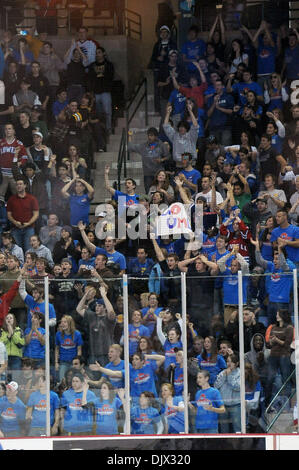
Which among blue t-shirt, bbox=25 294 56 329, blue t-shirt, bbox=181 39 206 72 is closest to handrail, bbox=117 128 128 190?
blue t-shirt, bbox=181 39 206 72

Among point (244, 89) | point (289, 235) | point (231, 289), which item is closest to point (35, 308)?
point (231, 289)

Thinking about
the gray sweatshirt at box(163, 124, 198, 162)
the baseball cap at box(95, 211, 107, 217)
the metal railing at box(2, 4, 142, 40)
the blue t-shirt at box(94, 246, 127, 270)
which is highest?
the metal railing at box(2, 4, 142, 40)

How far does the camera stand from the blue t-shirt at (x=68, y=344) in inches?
508

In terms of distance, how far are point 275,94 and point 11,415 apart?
228 inches

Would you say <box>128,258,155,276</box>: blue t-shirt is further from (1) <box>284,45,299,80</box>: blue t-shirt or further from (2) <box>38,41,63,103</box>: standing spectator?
(1) <box>284,45,299,80</box>: blue t-shirt

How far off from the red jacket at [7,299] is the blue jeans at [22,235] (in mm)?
2035

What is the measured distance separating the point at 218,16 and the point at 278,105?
1761 millimetres

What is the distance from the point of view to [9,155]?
16.2 m

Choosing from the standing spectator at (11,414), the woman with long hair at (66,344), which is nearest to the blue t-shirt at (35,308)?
the woman with long hair at (66,344)

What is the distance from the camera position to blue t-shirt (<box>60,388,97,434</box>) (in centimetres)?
1275

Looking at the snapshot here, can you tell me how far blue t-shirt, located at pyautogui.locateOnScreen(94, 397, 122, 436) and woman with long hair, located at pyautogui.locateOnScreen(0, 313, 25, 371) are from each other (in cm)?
86

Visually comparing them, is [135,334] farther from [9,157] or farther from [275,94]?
[275,94]

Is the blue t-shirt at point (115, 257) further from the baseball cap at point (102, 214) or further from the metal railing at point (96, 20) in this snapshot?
the metal railing at point (96, 20)
